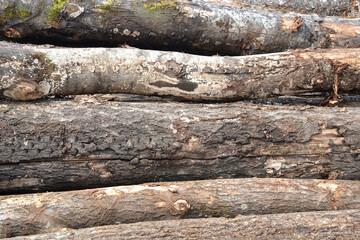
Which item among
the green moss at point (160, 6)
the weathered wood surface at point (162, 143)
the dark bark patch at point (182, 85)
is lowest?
the weathered wood surface at point (162, 143)

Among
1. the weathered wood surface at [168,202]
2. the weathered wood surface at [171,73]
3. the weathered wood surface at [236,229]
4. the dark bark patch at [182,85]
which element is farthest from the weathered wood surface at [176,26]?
the weathered wood surface at [236,229]

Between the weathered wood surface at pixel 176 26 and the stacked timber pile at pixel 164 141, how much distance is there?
0.02 m

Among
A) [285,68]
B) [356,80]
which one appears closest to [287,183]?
[285,68]

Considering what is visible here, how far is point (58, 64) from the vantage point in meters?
2.58

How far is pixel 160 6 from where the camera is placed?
3.33m

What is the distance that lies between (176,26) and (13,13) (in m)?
1.38

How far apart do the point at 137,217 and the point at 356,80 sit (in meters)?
2.05

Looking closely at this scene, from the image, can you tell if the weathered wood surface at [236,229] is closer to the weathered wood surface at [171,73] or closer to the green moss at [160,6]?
the weathered wood surface at [171,73]

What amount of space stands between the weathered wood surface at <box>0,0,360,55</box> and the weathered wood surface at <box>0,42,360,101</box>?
48 centimetres

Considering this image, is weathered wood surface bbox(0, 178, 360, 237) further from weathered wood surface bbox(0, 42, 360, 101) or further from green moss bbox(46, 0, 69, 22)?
green moss bbox(46, 0, 69, 22)

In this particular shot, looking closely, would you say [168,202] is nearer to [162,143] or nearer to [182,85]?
[162,143]

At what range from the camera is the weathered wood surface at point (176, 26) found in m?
3.12

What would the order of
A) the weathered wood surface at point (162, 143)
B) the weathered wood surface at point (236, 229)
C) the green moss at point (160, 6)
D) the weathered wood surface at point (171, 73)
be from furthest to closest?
1. the green moss at point (160, 6)
2. the weathered wood surface at point (171, 73)
3. the weathered wood surface at point (162, 143)
4. the weathered wood surface at point (236, 229)

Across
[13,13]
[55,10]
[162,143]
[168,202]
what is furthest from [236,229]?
[13,13]
